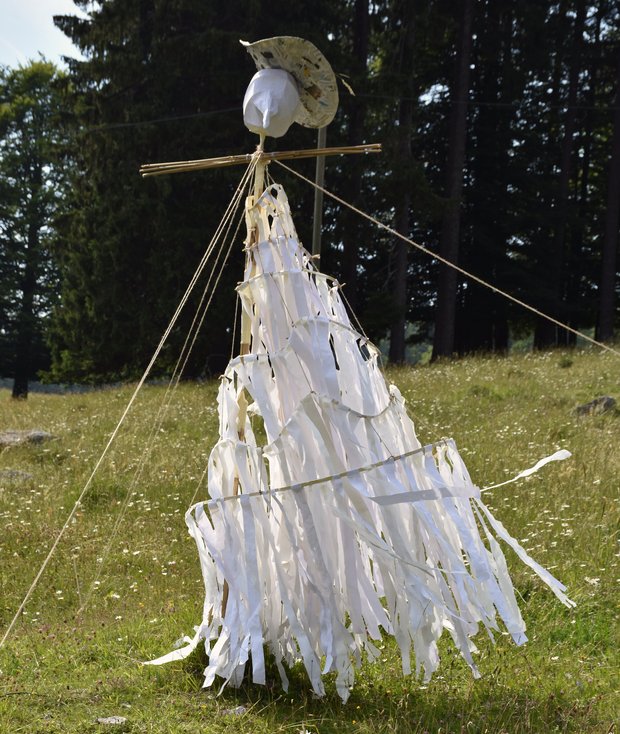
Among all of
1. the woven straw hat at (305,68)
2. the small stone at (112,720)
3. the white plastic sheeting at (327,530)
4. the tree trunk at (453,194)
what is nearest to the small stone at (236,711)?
the white plastic sheeting at (327,530)

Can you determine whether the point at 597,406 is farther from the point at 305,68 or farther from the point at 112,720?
the point at 112,720

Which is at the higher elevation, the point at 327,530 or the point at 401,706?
the point at 327,530

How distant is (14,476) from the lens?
8609 mm

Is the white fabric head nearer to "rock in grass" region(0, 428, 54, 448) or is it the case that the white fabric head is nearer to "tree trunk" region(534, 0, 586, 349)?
"rock in grass" region(0, 428, 54, 448)

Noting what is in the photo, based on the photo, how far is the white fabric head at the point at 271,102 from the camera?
4.22 m

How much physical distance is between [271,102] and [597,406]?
22.7ft

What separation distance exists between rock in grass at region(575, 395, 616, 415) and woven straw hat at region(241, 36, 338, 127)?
20.9 feet

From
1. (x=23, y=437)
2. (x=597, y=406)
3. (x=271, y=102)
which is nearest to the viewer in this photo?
(x=271, y=102)

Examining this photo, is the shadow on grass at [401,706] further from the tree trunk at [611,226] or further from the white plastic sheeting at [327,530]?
the tree trunk at [611,226]

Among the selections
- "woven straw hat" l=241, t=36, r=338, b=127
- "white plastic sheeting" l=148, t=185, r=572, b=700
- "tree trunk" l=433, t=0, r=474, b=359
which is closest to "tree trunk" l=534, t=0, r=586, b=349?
"tree trunk" l=433, t=0, r=474, b=359

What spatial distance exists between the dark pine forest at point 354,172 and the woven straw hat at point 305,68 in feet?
36.9

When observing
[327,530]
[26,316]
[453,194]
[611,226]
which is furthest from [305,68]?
[26,316]

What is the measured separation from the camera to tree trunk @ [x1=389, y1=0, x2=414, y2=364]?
696 inches

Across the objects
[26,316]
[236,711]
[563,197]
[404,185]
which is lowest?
[236,711]
